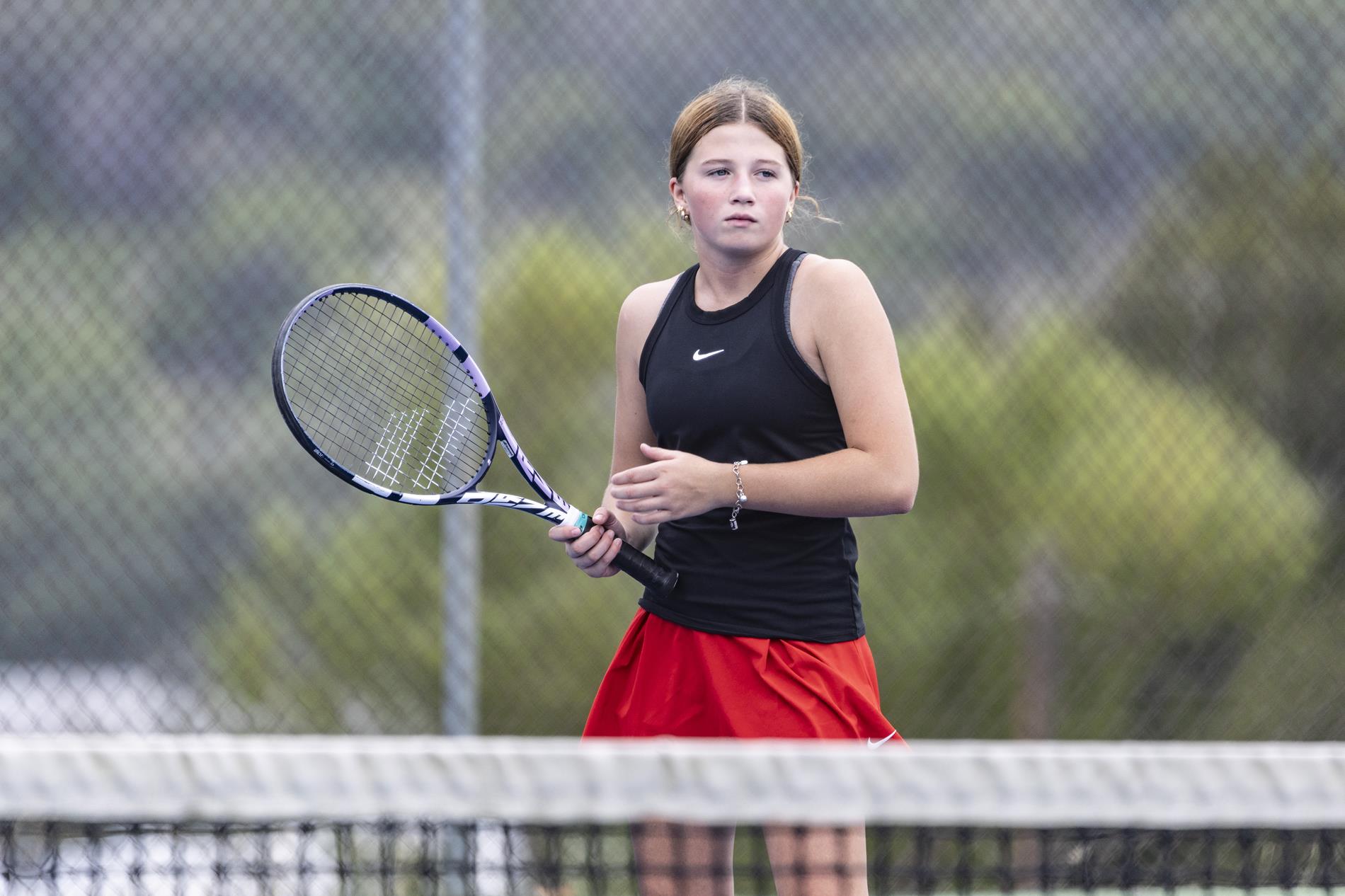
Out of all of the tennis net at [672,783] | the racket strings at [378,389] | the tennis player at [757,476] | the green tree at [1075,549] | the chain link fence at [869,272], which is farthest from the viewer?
the green tree at [1075,549]

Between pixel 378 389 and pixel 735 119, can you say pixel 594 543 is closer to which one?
pixel 735 119

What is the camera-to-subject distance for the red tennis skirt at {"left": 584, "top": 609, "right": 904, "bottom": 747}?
4.16 feet

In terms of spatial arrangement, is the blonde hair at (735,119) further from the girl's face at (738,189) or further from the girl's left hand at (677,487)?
the girl's left hand at (677,487)

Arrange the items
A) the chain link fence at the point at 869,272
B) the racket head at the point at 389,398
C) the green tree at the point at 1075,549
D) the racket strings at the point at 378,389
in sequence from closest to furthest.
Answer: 1. the racket head at the point at 389,398
2. the racket strings at the point at 378,389
3. the chain link fence at the point at 869,272
4. the green tree at the point at 1075,549

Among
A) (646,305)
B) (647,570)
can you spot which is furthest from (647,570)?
(646,305)

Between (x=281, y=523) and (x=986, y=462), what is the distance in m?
2.11

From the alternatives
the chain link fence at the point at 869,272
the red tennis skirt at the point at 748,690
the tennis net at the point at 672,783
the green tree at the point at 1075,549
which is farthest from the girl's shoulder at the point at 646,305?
the green tree at the point at 1075,549

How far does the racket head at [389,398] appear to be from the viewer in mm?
1541

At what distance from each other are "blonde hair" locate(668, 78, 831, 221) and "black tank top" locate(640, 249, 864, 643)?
0.36 ft

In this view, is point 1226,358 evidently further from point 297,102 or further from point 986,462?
point 297,102

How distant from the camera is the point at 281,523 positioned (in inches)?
172

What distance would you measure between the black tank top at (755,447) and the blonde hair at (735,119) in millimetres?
110

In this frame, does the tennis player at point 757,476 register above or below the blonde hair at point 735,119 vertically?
below

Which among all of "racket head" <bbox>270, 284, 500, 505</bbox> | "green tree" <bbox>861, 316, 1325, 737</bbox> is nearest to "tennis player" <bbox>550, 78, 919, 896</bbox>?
"racket head" <bbox>270, 284, 500, 505</bbox>
